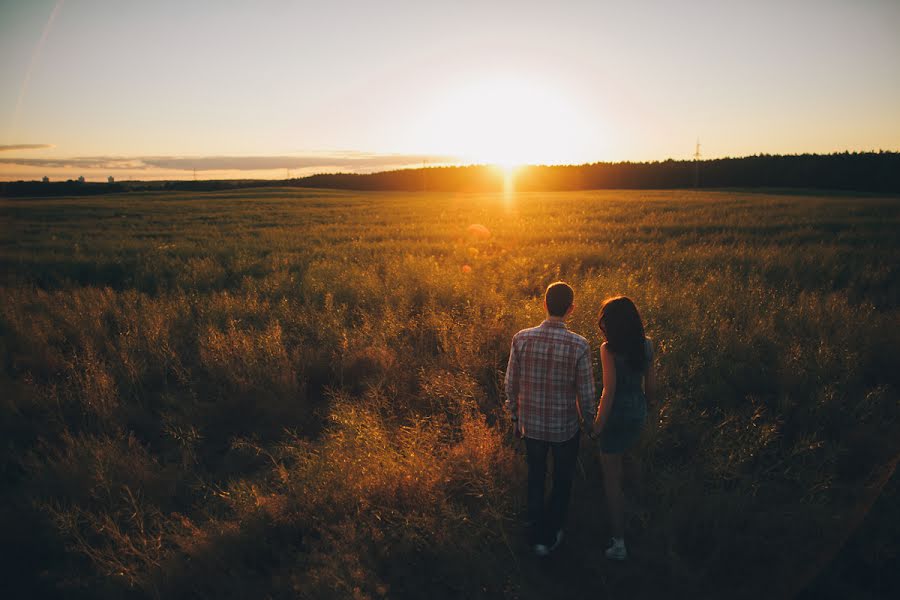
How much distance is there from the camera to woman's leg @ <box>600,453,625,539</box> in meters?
3.04

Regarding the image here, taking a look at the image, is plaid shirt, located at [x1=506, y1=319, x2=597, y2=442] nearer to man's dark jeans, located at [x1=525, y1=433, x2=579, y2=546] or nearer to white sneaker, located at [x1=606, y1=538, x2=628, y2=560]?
man's dark jeans, located at [x1=525, y1=433, x2=579, y2=546]

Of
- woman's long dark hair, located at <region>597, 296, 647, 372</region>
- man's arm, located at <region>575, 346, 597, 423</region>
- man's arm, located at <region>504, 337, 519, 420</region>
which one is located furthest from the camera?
man's arm, located at <region>504, 337, 519, 420</region>

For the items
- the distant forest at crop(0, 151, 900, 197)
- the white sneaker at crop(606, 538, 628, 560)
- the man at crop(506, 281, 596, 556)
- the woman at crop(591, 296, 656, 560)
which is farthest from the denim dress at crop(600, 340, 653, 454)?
the distant forest at crop(0, 151, 900, 197)

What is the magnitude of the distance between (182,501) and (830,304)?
9007 millimetres

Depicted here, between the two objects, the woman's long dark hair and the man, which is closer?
the woman's long dark hair

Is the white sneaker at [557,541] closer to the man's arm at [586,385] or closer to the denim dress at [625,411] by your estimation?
the denim dress at [625,411]

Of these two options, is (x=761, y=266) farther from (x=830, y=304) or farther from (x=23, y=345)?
(x=23, y=345)

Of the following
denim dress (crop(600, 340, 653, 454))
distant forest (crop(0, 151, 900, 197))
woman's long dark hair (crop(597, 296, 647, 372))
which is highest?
distant forest (crop(0, 151, 900, 197))

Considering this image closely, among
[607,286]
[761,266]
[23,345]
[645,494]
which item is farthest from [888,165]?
[23,345]

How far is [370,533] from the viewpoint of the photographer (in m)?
3.19

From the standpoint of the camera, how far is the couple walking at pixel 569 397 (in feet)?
9.35

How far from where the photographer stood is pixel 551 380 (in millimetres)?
2980

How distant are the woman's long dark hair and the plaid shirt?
0.58 feet

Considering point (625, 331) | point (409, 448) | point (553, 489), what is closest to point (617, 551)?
point (553, 489)
